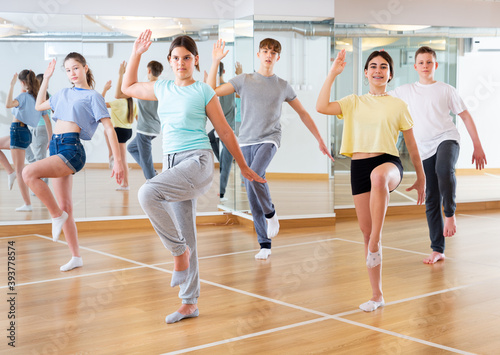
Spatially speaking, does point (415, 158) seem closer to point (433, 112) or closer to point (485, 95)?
point (433, 112)

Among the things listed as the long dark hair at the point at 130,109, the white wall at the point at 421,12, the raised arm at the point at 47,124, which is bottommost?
the raised arm at the point at 47,124

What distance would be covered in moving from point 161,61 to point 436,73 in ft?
10.9

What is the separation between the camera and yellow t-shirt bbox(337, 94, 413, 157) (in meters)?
3.75

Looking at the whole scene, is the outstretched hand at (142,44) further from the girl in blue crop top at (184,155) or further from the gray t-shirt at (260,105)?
the gray t-shirt at (260,105)

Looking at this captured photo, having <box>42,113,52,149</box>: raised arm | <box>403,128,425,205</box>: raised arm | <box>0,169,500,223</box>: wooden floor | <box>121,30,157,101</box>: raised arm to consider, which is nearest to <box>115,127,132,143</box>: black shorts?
<box>0,169,500,223</box>: wooden floor

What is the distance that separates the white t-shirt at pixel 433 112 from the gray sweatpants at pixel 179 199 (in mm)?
2208

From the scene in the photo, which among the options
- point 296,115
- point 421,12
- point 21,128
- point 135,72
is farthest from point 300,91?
point 135,72

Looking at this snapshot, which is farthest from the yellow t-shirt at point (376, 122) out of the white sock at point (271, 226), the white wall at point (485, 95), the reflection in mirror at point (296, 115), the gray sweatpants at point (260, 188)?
the white wall at point (485, 95)

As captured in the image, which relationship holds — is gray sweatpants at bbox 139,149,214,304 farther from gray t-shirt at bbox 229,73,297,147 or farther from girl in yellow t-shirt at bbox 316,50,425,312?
gray t-shirt at bbox 229,73,297,147

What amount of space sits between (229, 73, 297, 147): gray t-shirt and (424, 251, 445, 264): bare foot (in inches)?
59.3

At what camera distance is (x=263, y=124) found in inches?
208

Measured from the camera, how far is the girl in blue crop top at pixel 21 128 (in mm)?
6566

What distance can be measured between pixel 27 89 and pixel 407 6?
4.34 metres

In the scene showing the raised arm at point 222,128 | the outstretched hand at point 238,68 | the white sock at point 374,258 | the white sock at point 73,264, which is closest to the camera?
the raised arm at point 222,128
